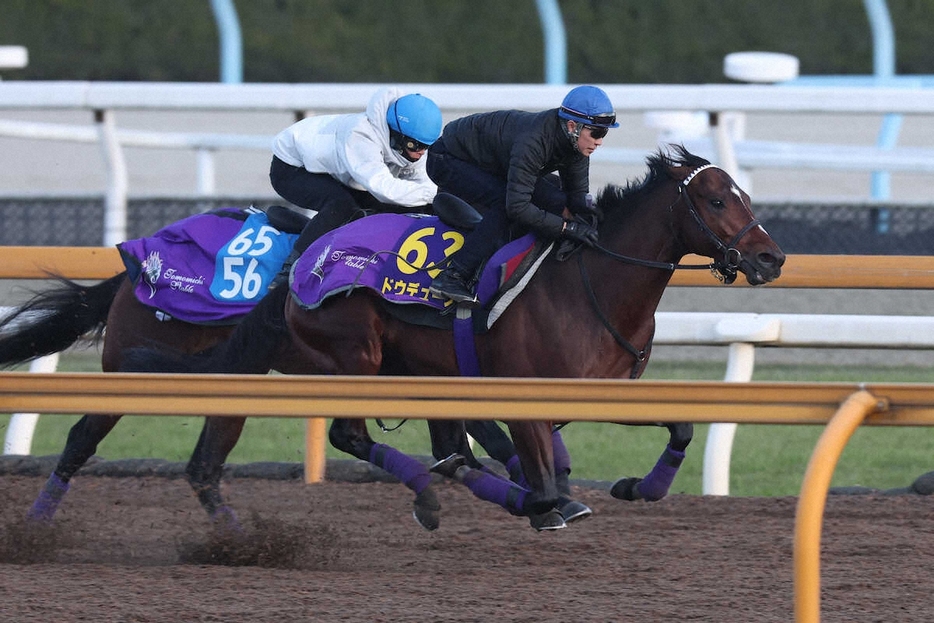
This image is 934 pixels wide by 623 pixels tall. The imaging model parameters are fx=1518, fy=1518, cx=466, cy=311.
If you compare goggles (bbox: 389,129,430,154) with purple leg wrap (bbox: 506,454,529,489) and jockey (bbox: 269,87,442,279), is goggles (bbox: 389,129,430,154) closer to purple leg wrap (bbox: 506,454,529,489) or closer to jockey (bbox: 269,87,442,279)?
jockey (bbox: 269,87,442,279)

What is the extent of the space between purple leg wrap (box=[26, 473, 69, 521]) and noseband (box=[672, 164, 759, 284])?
84.7 inches

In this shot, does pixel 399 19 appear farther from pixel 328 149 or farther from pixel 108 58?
pixel 328 149

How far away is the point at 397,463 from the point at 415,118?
1095 millimetres

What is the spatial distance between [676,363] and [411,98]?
276 cm

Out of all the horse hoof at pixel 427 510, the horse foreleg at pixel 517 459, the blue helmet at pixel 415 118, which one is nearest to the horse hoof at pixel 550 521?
the horse foreleg at pixel 517 459

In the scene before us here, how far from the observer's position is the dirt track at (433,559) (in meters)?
3.58

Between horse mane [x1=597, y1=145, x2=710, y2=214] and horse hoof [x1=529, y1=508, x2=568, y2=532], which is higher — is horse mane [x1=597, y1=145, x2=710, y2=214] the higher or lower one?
the higher one

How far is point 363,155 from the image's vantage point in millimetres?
4859

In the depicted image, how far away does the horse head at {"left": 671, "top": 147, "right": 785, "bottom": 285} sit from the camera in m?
4.29

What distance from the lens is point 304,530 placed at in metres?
4.42

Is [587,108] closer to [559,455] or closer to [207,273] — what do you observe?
[559,455]

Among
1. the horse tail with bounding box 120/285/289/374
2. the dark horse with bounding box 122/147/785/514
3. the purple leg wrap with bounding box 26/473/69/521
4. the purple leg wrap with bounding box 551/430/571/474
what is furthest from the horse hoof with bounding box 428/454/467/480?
the purple leg wrap with bounding box 26/473/69/521

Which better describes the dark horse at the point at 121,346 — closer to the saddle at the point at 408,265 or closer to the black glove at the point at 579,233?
the saddle at the point at 408,265

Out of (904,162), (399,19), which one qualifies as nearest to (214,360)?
(904,162)
